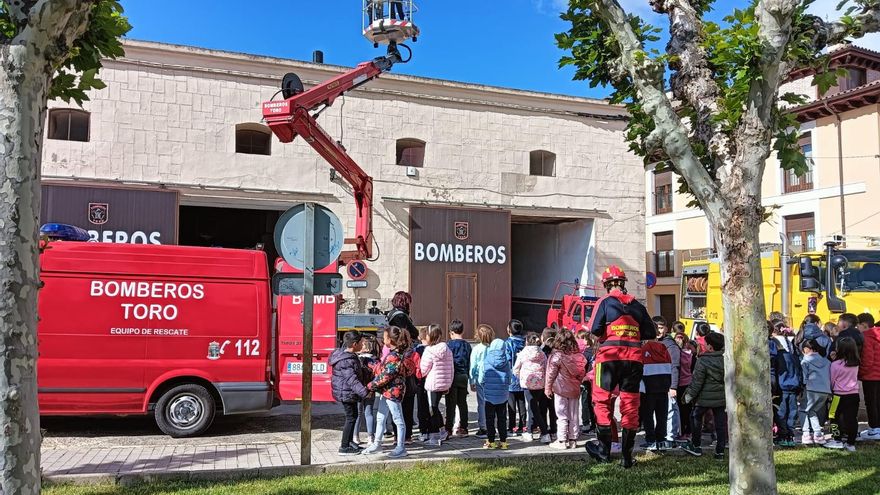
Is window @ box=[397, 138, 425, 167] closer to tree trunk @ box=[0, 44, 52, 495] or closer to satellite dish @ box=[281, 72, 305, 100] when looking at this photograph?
satellite dish @ box=[281, 72, 305, 100]

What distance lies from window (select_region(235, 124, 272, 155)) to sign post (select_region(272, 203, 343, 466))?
11.7 meters

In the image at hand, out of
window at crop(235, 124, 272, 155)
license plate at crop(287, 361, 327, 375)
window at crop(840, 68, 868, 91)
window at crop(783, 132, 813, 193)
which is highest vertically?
window at crop(840, 68, 868, 91)

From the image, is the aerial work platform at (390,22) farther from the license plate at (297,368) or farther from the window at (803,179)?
the window at (803,179)

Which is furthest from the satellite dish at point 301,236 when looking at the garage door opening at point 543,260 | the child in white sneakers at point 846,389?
the garage door opening at point 543,260

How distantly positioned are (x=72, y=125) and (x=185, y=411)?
11.0 m

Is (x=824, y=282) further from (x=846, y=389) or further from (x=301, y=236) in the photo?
(x=301, y=236)

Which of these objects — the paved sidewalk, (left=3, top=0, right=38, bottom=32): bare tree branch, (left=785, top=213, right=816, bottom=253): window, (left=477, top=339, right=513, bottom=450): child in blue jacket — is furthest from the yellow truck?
(left=785, top=213, right=816, bottom=253): window

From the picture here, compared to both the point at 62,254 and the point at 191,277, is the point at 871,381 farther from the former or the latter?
the point at 62,254

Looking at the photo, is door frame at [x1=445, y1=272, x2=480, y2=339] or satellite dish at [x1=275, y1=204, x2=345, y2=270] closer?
satellite dish at [x1=275, y1=204, x2=345, y2=270]

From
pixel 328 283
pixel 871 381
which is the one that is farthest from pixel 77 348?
pixel 871 381

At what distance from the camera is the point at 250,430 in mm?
9531

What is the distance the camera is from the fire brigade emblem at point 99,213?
1667 centimetres

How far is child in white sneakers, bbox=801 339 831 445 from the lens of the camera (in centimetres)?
871

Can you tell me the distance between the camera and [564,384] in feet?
27.8
